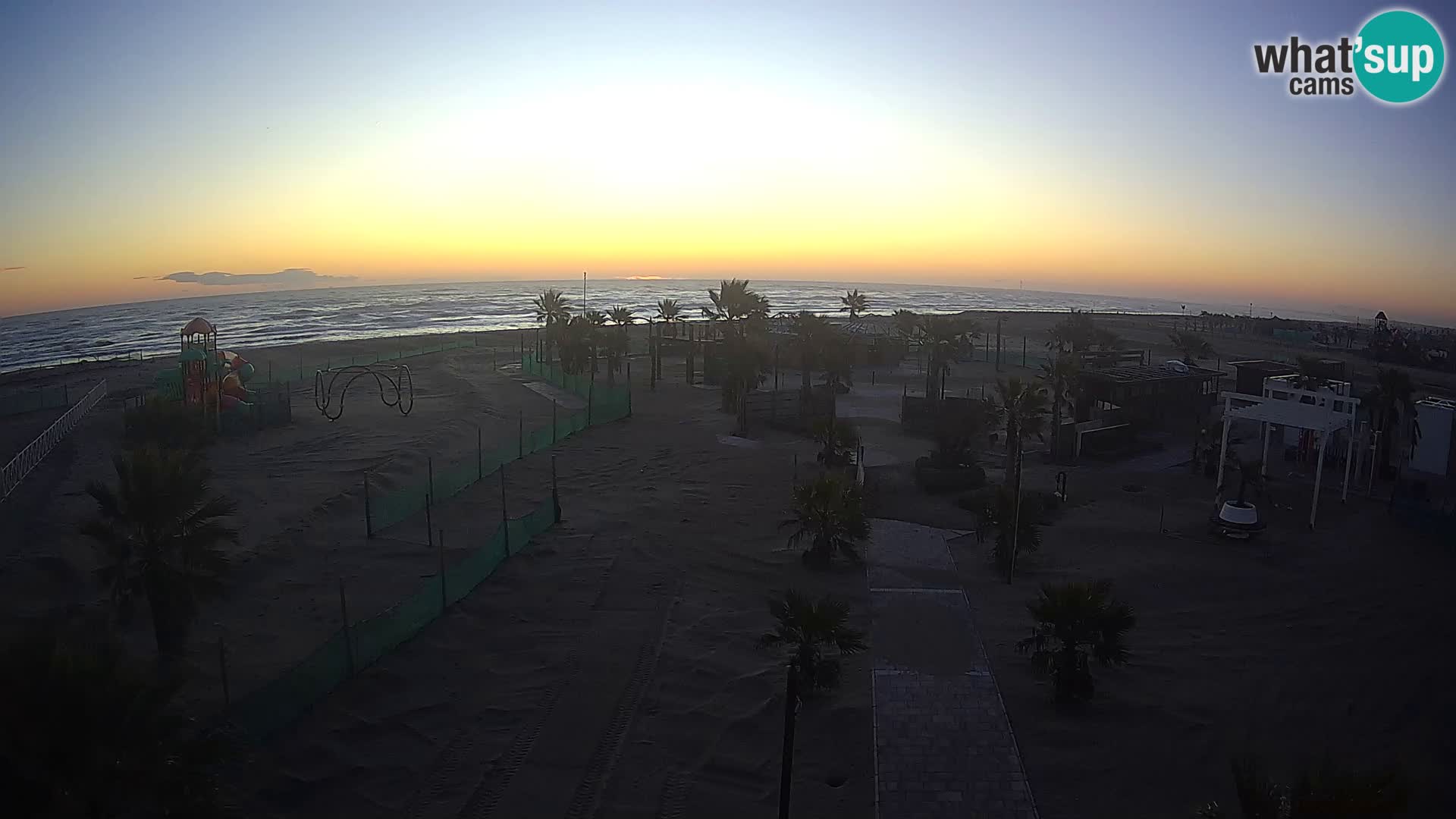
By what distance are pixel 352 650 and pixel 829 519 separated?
8.86 meters

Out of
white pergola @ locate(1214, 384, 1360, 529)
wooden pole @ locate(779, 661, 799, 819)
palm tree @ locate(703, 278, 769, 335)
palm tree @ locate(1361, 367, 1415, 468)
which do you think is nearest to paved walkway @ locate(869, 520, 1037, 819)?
wooden pole @ locate(779, 661, 799, 819)

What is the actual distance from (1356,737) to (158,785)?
13.2m

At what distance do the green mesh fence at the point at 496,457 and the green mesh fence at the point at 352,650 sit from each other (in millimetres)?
3912

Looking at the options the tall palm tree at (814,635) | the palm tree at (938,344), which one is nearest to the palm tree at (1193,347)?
the palm tree at (938,344)

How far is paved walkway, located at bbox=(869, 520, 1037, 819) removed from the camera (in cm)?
930

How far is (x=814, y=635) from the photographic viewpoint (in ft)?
35.6

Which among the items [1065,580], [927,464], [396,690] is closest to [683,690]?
[396,690]

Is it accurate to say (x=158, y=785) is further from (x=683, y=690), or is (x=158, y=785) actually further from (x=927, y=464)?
(x=927, y=464)

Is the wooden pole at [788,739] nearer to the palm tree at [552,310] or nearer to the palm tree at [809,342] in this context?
the palm tree at [809,342]

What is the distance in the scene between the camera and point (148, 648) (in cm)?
1295

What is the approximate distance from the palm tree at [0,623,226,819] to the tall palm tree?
21.9ft

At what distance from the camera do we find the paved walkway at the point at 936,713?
9.30 m

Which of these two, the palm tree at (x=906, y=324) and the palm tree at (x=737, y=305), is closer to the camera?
the palm tree at (x=737, y=305)

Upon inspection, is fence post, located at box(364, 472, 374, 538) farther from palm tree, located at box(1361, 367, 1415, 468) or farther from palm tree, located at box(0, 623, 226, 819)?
palm tree, located at box(1361, 367, 1415, 468)
